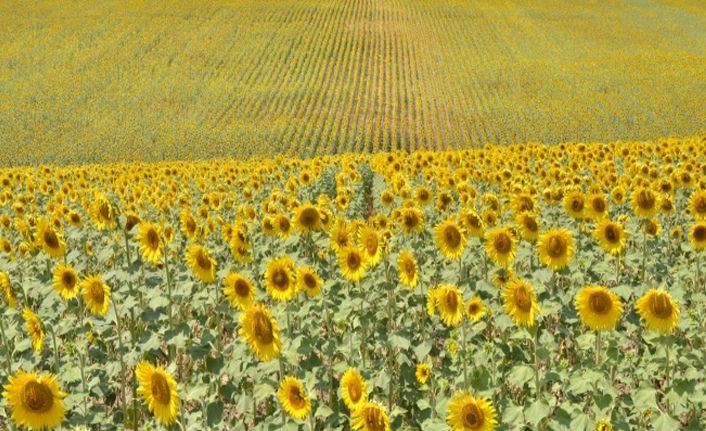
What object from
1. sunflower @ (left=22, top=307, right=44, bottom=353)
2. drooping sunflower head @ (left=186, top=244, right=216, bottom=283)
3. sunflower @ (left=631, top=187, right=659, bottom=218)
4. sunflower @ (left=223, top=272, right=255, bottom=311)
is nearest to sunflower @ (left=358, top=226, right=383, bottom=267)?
sunflower @ (left=223, top=272, right=255, bottom=311)

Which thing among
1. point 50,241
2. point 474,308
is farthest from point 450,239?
point 50,241

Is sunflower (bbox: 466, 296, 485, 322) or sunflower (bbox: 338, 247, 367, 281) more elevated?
sunflower (bbox: 338, 247, 367, 281)

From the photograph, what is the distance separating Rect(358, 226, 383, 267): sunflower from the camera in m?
4.90

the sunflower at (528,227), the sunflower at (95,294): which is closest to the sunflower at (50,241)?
the sunflower at (95,294)

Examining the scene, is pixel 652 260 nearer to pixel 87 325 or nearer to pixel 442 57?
pixel 87 325

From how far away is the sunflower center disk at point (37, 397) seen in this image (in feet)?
9.77

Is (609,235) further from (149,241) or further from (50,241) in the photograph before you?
(50,241)

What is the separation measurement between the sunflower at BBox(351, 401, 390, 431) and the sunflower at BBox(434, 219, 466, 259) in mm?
2281

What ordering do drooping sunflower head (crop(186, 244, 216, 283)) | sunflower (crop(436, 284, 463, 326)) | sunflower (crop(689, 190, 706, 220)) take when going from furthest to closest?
sunflower (crop(689, 190, 706, 220))
drooping sunflower head (crop(186, 244, 216, 283))
sunflower (crop(436, 284, 463, 326))

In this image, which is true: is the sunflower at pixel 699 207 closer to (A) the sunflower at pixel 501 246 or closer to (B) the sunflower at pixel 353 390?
(A) the sunflower at pixel 501 246

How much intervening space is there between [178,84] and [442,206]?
40.1m

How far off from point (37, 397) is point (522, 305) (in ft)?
9.27

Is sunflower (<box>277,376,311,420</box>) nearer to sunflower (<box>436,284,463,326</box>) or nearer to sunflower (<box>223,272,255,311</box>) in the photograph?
sunflower (<box>223,272,255,311</box>)

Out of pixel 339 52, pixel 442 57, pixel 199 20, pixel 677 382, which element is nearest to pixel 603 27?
pixel 442 57
